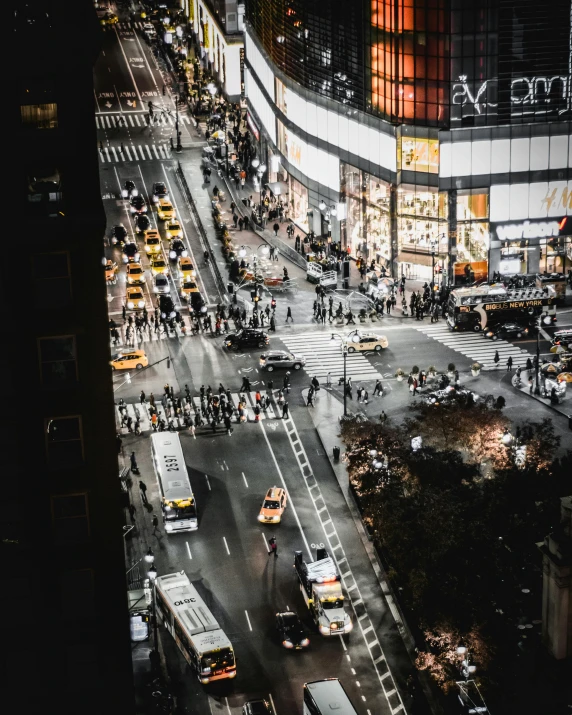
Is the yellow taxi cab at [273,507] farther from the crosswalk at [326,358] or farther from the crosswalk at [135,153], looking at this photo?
the crosswalk at [135,153]

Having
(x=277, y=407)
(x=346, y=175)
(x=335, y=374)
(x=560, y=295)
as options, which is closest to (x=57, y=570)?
(x=277, y=407)

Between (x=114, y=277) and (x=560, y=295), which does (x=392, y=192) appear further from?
(x=114, y=277)

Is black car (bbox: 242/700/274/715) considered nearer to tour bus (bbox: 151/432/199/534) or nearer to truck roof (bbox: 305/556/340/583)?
truck roof (bbox: 305/556/340/583)

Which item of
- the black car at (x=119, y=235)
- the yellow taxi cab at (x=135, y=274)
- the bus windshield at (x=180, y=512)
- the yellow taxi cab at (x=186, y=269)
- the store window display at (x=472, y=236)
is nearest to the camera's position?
the bus windshield at (x=180, y=512)

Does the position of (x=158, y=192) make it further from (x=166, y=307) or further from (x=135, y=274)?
(x=166, y=307)

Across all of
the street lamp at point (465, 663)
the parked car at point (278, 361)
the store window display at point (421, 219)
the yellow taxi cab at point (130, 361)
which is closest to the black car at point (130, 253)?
the store window display at point (421, 219)

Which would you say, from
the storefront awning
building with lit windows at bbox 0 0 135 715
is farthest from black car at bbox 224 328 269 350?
building with lit windows at bbox 0 0 135 715
